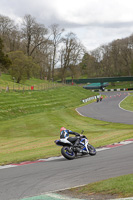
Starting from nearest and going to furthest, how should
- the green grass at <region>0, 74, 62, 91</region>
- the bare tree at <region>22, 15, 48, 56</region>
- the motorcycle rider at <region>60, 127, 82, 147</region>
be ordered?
the motorcycle rider at <region>60, 127, 82, 147</region> → the green grass at <region>0, 74, 62, 91</region> → the bare tree at <region>22, 15, 48, 56</region>

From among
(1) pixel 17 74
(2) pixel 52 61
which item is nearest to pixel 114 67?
(2) pixel 52 61

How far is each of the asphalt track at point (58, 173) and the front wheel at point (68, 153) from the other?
263 mm

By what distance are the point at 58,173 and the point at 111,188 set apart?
2972 mm

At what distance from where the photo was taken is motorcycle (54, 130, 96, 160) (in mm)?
12830

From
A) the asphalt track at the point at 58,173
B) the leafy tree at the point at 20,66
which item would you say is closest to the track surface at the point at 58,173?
the asphalt track at the point at 58,173

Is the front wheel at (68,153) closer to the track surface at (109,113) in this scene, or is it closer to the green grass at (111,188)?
the green grass at (111,188)

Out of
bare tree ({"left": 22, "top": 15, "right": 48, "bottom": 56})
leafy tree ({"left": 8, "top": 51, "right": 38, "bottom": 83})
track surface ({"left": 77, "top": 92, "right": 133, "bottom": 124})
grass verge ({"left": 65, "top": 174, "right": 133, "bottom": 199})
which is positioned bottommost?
track surface ({"left": 77, "top": 92, "right": 133, "bottom": 124})

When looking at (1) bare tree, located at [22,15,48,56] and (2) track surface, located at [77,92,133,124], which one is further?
(1) bare tree, located at [22,15,48,56]

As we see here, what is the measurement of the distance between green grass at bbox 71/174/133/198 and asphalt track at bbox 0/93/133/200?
25.9 inches

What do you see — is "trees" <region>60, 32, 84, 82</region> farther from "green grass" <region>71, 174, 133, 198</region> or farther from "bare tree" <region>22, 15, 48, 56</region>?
"green grass" <region>71, 174, 133, 198</region>

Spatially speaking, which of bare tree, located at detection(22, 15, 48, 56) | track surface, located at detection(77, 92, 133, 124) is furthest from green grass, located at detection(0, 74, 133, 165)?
bare tree, located at detection(22, 15, 48, 56)

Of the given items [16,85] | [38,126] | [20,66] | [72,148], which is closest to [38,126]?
[38,126]

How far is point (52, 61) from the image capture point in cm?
11206

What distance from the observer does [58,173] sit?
10.1 metres
